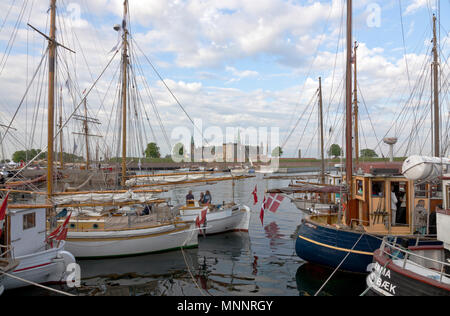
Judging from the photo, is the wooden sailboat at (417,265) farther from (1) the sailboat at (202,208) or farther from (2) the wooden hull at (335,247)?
(1) the sailboat at (202,208)

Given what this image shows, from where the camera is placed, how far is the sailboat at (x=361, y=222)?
13055 mm

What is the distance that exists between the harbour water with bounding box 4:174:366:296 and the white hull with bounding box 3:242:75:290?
1.25ft

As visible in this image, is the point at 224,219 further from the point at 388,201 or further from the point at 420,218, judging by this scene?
the point at 420,218

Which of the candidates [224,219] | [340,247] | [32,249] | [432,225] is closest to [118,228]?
[32,249]

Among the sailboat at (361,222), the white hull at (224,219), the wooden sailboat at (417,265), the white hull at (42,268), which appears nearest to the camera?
the wooden sailboat at (417,265)

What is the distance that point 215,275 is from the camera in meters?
14.8

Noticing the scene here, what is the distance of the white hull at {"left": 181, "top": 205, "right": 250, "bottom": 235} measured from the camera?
21.4 m

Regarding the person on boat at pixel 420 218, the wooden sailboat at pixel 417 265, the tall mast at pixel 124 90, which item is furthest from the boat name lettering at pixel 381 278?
the tall mast at pixel 124 90

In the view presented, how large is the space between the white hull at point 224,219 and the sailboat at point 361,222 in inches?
320

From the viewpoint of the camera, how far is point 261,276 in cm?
1456

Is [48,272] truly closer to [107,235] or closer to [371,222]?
[107,235]

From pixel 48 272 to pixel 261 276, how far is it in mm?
9107

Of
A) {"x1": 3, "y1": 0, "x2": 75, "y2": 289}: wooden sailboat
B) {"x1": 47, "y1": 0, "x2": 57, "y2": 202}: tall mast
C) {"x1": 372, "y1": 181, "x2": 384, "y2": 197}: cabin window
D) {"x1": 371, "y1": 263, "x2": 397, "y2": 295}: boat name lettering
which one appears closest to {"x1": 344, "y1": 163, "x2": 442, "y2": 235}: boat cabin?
{"x1": 372, "y1": 181, "x2": 384, "y2": 197}: cabin window
